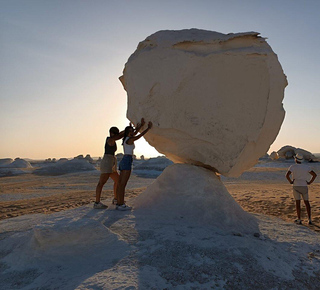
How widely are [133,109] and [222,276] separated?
347cm

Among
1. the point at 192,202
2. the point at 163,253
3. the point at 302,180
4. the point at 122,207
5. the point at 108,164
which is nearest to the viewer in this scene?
the point at 163,253

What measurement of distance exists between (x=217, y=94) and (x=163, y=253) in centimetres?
286

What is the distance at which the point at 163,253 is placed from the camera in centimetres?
292

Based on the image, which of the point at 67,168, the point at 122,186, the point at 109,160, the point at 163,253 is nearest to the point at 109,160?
the point at 109,160

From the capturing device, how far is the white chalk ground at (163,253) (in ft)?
8.21

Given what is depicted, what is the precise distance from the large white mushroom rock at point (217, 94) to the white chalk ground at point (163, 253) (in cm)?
105

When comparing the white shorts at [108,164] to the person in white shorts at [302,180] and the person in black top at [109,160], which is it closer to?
the person in black top at [109,160]

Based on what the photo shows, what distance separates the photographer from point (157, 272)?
2.56 metres

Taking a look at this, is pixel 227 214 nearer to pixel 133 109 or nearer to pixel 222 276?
pixel 222 276

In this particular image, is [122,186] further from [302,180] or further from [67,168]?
[67,168]

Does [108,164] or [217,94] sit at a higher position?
[217,94]

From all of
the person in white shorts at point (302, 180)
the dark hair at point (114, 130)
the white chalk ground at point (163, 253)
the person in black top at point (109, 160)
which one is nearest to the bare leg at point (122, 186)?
the white chalk ground at point (163, 253)

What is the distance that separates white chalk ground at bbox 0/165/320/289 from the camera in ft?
8.21

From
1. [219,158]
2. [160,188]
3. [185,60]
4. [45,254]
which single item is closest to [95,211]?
[160,188]
